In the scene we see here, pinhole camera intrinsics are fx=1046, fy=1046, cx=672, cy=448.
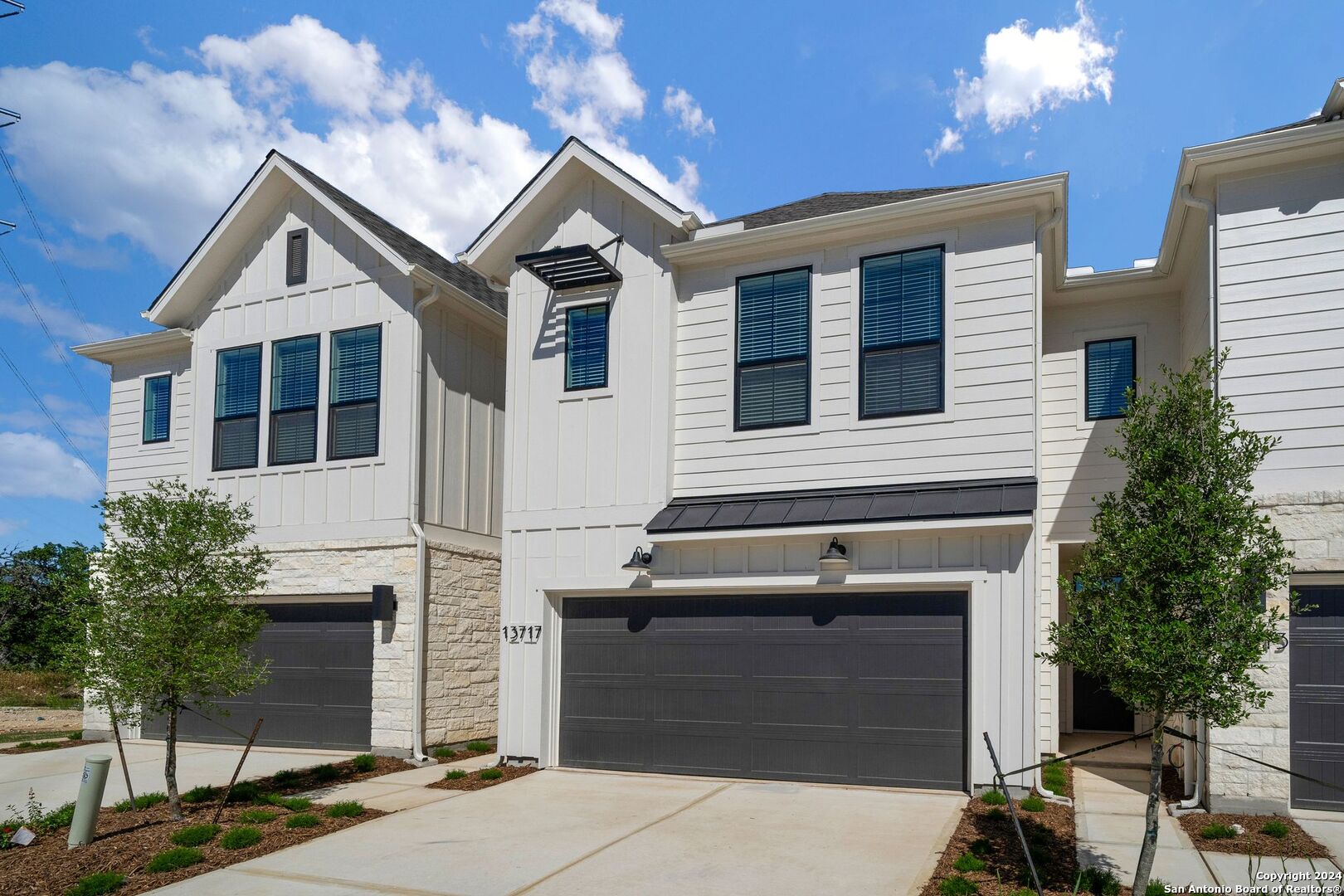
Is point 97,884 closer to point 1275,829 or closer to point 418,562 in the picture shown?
point 418,562

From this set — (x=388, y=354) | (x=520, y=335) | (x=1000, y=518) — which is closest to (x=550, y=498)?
(x=520, y=335)

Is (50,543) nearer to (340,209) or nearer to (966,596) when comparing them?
(340,209)

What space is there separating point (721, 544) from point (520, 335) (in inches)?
162

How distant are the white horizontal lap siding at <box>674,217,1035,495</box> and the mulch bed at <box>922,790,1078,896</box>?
3424mm

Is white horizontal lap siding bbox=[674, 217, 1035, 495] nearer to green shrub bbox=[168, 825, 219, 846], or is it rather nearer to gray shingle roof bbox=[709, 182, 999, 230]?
gray shingle roof bbox=[709, 182, 999, 230]

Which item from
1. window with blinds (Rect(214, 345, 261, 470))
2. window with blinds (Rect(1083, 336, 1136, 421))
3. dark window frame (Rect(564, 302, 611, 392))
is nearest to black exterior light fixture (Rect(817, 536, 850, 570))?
dark window frame (Rect(564, 302, 611, 392))

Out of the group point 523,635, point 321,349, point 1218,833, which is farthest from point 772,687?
point 321,349

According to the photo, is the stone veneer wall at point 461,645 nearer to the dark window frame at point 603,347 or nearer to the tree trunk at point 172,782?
the dark window frame at point 603,347

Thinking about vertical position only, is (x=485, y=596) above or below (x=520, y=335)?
below

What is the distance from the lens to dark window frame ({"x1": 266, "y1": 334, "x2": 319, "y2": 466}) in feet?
50.1

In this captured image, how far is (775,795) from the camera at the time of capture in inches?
425

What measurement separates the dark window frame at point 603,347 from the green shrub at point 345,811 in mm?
5589

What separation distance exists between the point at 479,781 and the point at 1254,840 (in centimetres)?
787

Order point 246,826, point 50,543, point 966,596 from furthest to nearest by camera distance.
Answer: point 50,543, point 966,596, point 246,826
